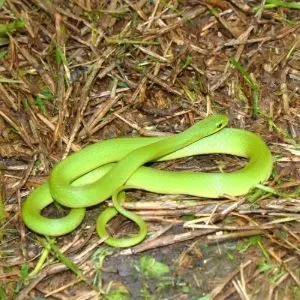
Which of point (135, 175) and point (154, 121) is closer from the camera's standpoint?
point (135, 175)

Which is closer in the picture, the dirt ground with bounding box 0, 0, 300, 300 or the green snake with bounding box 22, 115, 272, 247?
the dirt ground with bounding box 0, 0, 300, 300

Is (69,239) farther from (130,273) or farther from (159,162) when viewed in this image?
(159,162)

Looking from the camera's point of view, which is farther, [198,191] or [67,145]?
[67,145]

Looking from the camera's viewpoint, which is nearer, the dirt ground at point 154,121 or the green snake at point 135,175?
the dirt ground at point 154,121

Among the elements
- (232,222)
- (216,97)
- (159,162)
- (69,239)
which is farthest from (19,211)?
(216,97)
